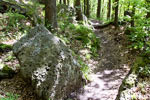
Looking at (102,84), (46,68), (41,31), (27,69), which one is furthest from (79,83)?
(41,31)

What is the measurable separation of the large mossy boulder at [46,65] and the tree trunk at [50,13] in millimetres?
2438

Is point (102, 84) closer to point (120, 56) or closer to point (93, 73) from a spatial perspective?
point (93, 73)

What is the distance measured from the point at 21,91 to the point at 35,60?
50.7 inches

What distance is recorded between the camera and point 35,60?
517cm

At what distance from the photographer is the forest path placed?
6172mm

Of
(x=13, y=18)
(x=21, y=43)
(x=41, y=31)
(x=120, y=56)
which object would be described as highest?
(x=13, y=18)

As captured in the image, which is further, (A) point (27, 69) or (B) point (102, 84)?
(B) point (102, 84)

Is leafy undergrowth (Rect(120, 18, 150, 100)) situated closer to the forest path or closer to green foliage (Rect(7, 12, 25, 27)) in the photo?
the forest path

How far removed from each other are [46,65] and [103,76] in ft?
12.3

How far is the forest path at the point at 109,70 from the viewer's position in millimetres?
6172

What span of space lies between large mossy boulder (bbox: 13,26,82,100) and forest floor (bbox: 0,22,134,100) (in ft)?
1.74

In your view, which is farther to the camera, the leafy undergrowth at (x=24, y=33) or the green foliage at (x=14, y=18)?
the green foliage at (x=14, y=18)

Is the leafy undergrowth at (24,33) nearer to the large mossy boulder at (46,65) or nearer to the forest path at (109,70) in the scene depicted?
the forest path at (109,70)

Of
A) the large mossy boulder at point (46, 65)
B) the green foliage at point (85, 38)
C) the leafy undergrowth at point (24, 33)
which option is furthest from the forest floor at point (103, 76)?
the green foliage at point (85, 38)
